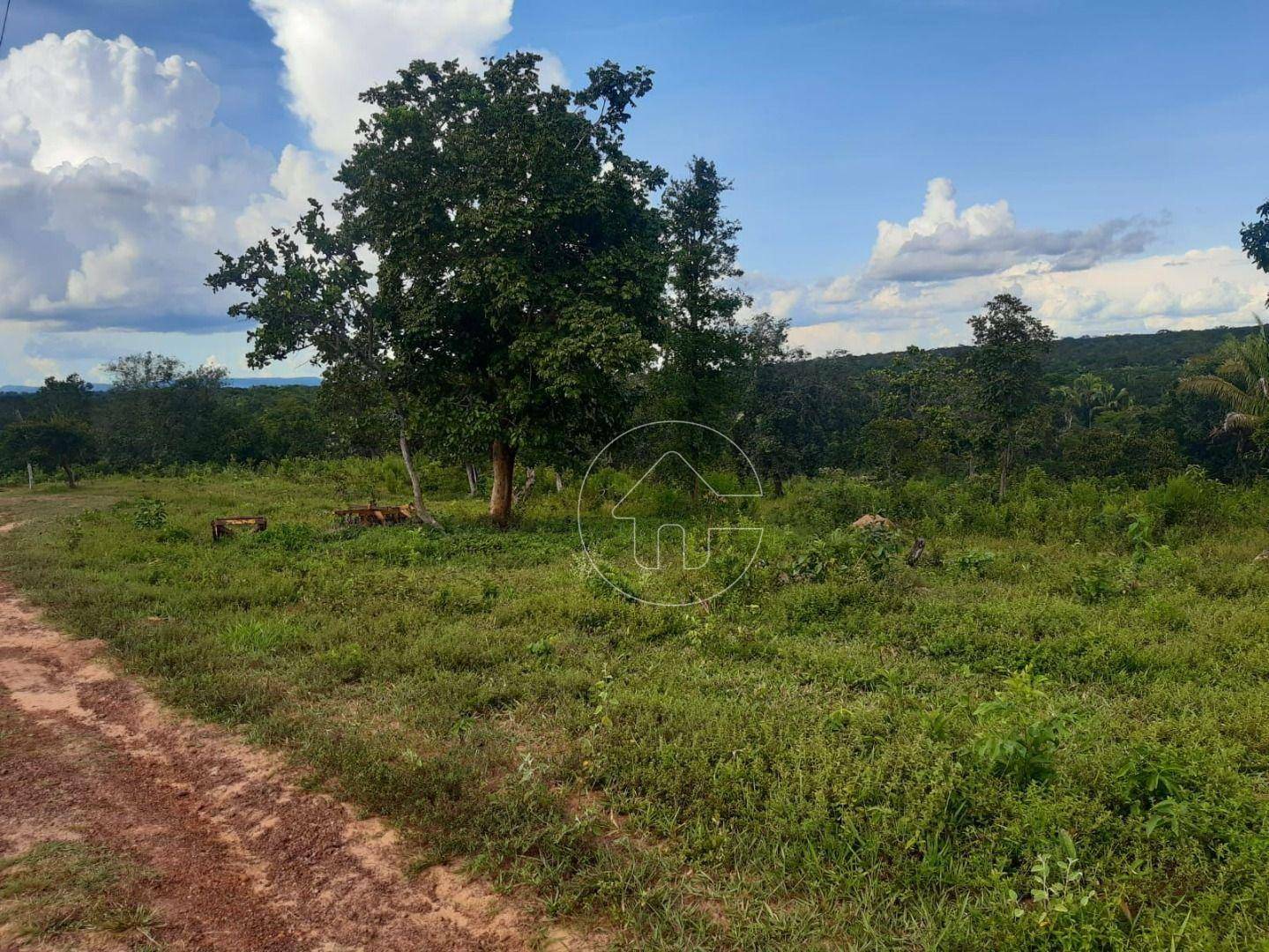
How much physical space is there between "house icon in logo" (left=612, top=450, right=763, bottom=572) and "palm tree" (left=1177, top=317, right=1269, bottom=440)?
14303 millimetres

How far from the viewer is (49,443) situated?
74.9 ft

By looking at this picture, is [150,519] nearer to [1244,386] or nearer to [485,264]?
[485,264]

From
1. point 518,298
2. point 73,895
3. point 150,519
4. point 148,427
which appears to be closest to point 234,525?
point 150,519

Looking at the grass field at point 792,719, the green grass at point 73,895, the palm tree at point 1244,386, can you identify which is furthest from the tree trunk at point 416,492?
the palm tree at point 1244,386

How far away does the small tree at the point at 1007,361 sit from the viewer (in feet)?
54.2

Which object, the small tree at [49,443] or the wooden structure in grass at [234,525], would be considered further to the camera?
the small tree at [49,443]

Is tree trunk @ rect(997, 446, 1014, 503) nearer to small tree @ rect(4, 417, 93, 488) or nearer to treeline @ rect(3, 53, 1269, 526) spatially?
treeline @ rect(3, 53, 1269, 526)

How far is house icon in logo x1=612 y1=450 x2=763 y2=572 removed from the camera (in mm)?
10188

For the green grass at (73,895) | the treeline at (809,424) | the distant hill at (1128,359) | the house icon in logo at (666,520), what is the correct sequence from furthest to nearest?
the distant hill at (1128,359)
the treeline at (809,424)
the house icon in logo at (666,520)
the green grass at (73,895)

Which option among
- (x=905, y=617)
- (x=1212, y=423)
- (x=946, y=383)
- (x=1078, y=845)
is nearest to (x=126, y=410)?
(x=946, y=383)

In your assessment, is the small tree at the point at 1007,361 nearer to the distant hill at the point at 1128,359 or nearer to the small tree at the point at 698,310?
the small tree at the point at 698,310

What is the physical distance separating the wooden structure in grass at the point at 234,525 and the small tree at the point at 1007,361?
52.2 ft

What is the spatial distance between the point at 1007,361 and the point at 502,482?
1222 cm

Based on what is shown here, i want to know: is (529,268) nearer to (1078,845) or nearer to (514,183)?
(514,183)
